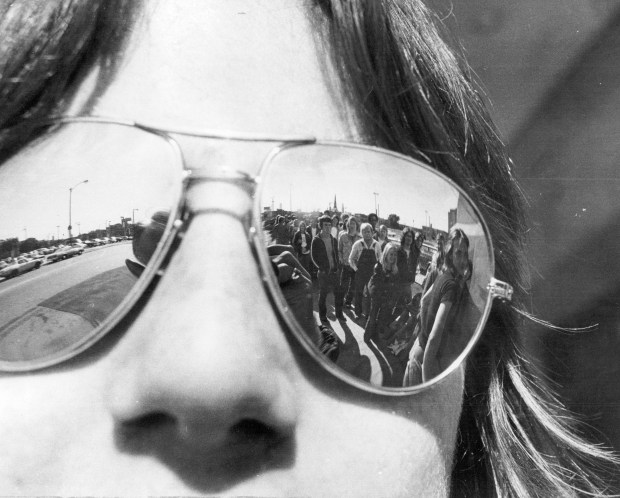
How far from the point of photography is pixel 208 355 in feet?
1.82

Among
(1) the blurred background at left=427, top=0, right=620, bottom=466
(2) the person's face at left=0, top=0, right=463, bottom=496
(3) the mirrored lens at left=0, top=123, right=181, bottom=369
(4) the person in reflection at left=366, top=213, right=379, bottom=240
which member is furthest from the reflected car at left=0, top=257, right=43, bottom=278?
(1) the blurred background at left=427, top=0, right=620, bottom=466

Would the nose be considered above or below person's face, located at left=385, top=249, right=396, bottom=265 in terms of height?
below

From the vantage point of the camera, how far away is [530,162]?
112 centimetres

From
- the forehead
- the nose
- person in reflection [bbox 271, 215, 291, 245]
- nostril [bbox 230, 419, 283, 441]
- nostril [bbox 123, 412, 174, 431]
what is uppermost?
the forehead

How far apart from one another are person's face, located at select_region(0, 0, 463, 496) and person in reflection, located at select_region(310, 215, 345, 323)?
0.06 m

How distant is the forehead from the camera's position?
0.63 metres

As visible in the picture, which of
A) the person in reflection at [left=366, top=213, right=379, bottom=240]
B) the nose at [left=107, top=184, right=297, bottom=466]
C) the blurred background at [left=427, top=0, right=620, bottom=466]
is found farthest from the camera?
the blurred background at [left=427, top=0, right=620, bottom=466]

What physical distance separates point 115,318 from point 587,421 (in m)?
0.98

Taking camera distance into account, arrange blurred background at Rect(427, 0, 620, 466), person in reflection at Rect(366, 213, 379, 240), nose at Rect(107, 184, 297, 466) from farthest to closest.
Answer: blurred background at Rect(427, 0, 620, 466)
person in reflection at Rect(366, 213, 379, 240)
nose at Rect(107, 184, 297, 466)

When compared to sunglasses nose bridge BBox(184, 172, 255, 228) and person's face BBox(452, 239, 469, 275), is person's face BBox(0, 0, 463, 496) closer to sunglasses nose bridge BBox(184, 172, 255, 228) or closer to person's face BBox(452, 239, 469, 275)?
sunglasses nose bridge BBox(184, 172, 255, 228)

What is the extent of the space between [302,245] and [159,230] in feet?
0.52

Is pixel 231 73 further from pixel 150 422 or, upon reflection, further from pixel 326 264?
pixel 150 422

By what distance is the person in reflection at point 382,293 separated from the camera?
2.14 feet

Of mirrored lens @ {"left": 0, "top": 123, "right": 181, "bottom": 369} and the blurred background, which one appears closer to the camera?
mirrored lens @ {"left": 0, "top": 123, "right": 181, "bottom": 369}
